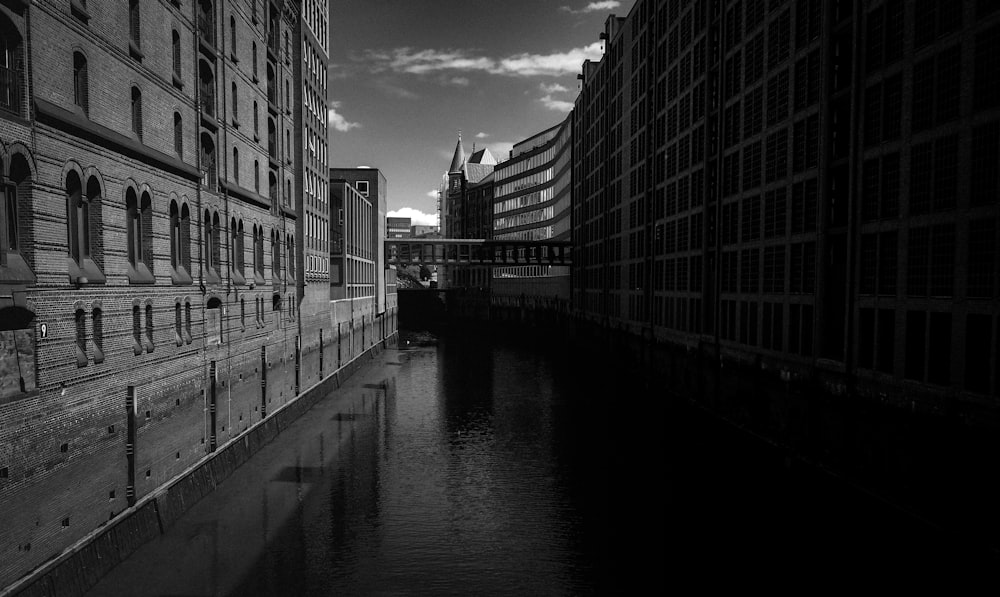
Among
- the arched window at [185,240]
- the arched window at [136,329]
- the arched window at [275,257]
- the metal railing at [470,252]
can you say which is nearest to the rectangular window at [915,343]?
the arched window at [136,329]

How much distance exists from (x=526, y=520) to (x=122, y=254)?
50.8ft

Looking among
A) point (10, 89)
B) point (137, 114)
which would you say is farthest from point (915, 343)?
point (10, 89)

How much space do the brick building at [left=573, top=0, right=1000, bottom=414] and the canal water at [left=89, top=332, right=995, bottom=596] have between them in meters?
6.59

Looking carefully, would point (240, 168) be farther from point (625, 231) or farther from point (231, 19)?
point (625, 231)

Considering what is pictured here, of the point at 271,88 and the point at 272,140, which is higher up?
the point at 271,88

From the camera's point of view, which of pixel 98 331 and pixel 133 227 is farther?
pixel 133 227

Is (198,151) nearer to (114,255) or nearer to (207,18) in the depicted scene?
(207,18)

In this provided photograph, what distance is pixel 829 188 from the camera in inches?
1261

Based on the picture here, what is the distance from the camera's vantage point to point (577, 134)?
334 ft

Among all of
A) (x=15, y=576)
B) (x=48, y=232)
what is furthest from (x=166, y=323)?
(x=15, y=576)

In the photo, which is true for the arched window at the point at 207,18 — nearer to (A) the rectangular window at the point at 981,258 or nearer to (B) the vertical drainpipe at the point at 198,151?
(B) the vertical drainpipe at the point at 198,151

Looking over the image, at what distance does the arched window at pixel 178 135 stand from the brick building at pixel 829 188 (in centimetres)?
2875

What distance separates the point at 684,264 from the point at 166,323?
39.6 m

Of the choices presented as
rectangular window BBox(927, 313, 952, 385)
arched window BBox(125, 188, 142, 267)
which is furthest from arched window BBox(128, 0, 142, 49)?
rectangular window BBox(927, 313, 952, 385)
